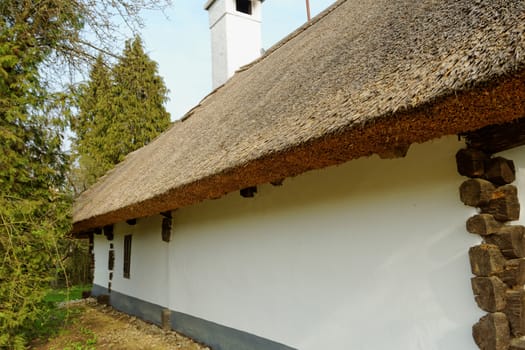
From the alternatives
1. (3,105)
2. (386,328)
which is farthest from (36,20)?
(386,328)

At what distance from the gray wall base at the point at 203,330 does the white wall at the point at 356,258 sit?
3.3 inches

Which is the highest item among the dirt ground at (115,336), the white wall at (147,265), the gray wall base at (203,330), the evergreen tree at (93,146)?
the evergreen tree at (93,146)

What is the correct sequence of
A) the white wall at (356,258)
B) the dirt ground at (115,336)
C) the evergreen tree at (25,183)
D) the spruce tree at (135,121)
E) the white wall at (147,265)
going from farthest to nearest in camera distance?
the spruce tree at (135,121) < the white wall at (147,265) < the dirt ground at (115,336) < the evergreen tree at (25,183) < the white wall at (356,258)

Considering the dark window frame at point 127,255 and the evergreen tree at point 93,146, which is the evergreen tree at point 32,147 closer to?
the dark window frame at point 127,255

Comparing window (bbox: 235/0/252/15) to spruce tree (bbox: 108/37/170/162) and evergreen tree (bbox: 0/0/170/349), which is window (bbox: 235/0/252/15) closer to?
evergreen tree (bbox: 0/0/170/349)

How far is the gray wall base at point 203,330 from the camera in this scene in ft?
12.3

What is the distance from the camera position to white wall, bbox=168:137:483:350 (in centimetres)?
229

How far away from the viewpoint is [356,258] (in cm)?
282

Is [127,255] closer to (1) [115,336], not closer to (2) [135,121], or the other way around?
(1) [115,336]

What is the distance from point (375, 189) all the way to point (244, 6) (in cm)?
752

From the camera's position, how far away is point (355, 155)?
7.69ft

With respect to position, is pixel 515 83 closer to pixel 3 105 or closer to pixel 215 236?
pixel 215 236

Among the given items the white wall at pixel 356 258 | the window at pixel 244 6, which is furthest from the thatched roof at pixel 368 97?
the window at pixel 244 6

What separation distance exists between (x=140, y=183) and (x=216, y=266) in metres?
1.51
